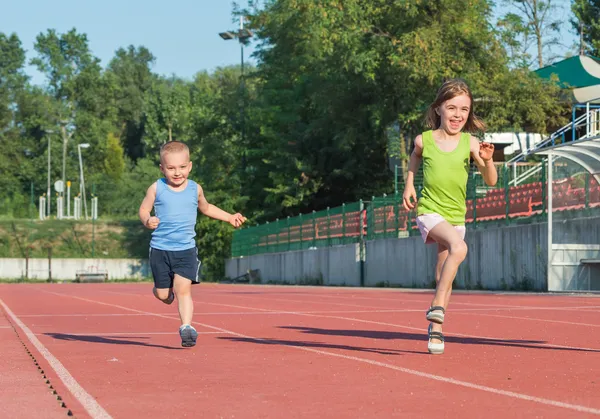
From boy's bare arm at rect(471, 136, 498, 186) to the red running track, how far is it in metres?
1.35

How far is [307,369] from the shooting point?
23.7ft

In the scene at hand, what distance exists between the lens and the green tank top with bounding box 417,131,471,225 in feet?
26.8

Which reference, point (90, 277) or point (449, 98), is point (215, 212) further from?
point (90, 277)

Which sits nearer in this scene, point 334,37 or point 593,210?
point 593,210

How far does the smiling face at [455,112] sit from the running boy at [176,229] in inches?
77.5

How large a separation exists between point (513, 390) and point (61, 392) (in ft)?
8.09

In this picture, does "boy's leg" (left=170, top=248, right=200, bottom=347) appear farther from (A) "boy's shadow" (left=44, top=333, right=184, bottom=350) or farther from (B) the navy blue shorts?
(A) "boy's shadow" (left=44, top=333, right=184, bottom=350)

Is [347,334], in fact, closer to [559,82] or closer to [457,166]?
[457,166]

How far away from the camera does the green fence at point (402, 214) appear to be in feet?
72.9

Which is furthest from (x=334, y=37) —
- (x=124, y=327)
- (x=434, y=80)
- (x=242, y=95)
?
(x=124, y=327)

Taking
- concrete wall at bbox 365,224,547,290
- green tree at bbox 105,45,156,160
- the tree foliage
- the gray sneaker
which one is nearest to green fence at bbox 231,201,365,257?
concrete wall at bbox 365,224,547,290

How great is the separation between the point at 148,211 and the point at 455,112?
257 cm

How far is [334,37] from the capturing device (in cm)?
4759

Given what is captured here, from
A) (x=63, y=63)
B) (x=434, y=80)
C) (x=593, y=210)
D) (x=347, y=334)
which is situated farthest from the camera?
(x=63, y=63)
